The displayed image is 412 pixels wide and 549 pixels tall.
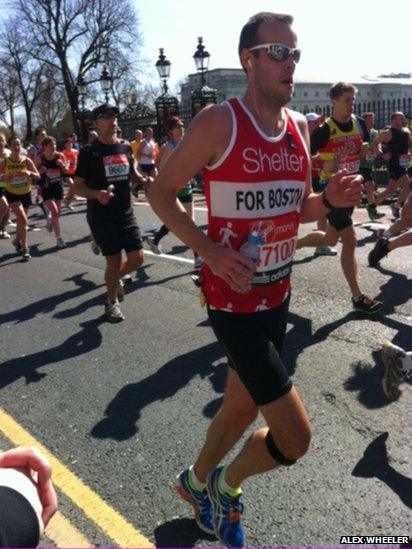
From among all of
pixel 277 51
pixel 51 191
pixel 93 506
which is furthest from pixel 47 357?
pixel 51 191

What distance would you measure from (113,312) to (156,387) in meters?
1.73

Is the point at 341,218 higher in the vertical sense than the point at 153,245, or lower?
higher

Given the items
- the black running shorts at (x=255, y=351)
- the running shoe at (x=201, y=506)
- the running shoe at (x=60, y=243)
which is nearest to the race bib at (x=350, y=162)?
the black running shorts at (x=255, y=351)

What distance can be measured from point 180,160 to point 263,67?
1.75 ft

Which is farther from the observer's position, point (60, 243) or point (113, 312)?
point (60, 243)

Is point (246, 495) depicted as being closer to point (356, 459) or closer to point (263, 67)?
point (356, 459)

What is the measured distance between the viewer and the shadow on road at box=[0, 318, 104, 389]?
4371mm

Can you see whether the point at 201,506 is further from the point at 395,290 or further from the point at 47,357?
the point at 395,290

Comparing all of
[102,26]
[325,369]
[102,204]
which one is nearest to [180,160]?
[325,369]

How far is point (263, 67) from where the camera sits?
220 cm

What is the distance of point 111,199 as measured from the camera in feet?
17.7

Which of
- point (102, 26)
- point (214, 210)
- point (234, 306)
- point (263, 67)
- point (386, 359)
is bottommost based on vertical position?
point (386, 359)

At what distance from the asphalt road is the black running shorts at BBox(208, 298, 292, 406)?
805mm

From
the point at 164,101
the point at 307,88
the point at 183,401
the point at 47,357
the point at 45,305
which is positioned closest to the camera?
the point at 183,401
